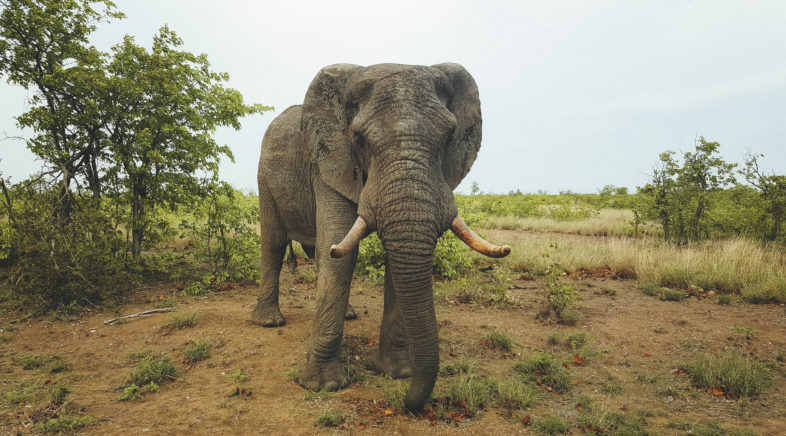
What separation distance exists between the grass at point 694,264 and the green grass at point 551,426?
425cm

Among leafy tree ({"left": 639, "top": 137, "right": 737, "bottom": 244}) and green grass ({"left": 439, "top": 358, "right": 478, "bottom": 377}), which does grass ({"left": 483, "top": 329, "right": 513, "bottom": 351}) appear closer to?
green grass ({"left": 439, "top": 358, "right": 478, "bottom": 377})

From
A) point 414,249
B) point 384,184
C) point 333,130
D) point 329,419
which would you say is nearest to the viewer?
point 414,249

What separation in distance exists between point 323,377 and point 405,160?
2.46 metres

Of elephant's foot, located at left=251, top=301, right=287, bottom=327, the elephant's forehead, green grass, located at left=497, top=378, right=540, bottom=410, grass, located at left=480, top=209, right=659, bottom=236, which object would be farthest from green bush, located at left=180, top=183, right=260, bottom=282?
grass, located at left=480, top=209, right=659, bottom=236

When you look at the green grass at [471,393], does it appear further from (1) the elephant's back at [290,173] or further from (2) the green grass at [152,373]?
(2) the green grass at [152,373]

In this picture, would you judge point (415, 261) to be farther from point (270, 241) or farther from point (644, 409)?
point (270, 241)

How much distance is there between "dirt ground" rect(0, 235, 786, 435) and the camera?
144 inches

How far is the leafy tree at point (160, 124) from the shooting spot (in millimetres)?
7910

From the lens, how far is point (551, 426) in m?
3.53

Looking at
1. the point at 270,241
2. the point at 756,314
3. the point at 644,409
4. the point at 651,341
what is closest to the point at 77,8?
the point at 270,241

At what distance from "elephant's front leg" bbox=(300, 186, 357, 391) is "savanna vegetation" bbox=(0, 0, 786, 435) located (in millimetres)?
255

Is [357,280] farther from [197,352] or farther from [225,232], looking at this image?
[197,352]

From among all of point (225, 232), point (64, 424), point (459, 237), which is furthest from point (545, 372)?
point (225, 232)

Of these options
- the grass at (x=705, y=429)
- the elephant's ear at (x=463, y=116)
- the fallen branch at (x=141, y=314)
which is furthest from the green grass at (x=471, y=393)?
the fallen branch at (x=141, y=314)
